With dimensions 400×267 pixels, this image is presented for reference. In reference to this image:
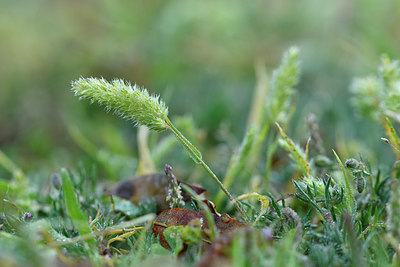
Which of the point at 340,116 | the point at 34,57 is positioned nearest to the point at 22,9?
the point at 34,57

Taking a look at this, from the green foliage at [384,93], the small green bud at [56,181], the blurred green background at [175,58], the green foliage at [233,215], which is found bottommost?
the green foliage at [233,215]

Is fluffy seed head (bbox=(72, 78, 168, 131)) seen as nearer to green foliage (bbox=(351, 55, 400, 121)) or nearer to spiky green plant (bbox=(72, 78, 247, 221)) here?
spiky green plant (bbox=(72, 78, 247, 221))

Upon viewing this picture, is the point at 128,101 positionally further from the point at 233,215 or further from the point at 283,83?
the point at 283,83

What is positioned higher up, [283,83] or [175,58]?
[175,58]

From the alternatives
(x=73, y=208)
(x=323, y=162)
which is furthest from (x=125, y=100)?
(x=323, y=162)

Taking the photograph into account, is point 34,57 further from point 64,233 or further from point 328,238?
point 328,238

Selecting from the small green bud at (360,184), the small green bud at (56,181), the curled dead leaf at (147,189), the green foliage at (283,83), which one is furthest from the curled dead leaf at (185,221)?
the green foliage at (283,83)

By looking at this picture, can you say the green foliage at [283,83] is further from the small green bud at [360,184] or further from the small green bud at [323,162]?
the small green bud at [360,184]

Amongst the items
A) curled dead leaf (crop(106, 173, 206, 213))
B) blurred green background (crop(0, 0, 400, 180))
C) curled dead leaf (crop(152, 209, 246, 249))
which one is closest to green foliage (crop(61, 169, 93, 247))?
curled dead leaf (crop(152, 209, 246, 249))
